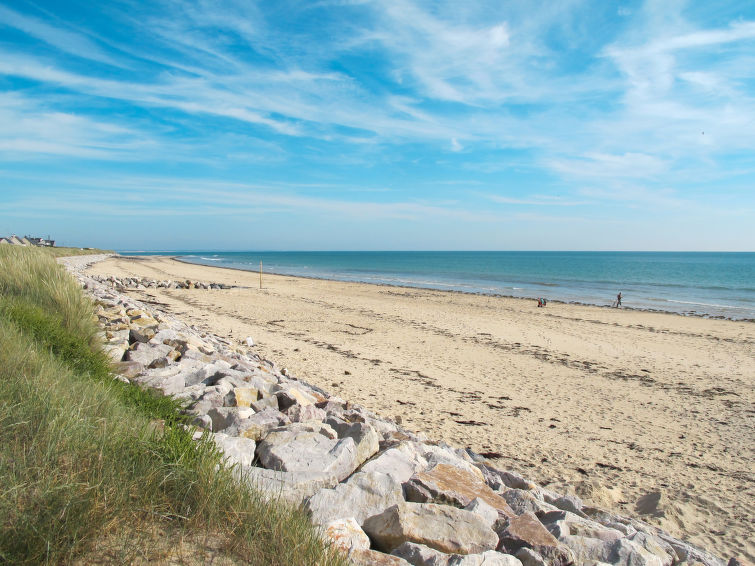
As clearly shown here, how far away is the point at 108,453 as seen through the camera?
220cm

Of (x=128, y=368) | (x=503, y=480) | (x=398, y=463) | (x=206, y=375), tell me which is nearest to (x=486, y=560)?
(x=398, y=463)

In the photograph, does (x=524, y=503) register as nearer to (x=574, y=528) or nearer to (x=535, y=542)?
(x=574, y=528)

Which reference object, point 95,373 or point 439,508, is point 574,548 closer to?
point 439,508

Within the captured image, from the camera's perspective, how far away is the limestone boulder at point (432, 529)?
101 inches

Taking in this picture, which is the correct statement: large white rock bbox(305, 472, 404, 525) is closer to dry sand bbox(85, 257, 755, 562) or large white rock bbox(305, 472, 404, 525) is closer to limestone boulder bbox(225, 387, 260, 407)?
limestone boulder bbox(225, 387, 260, 407)

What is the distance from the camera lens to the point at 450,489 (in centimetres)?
323

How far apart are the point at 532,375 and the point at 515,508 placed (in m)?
6.50

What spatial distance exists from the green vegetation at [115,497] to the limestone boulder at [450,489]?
3.33ft

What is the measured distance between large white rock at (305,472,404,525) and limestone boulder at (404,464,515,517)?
12 centimetres

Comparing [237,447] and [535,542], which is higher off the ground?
[237,447]

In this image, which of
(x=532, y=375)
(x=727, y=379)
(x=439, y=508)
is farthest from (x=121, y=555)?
(x=727, y=379)

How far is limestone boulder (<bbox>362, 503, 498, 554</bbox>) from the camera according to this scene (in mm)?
2553

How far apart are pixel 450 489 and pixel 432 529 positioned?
62 cm

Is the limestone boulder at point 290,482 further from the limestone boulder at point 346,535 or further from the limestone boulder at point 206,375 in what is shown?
the limestone boulder at point 206,375
